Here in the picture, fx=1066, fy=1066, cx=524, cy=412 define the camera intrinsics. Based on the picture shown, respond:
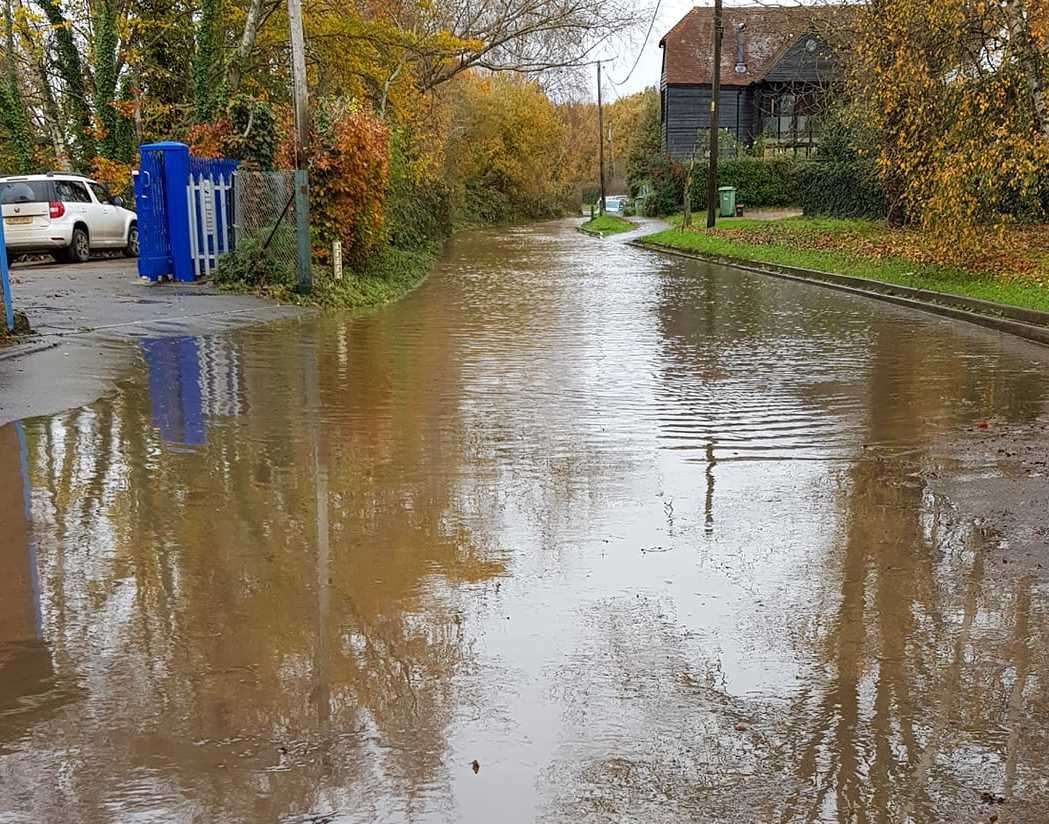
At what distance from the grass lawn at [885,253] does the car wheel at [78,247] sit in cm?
1507

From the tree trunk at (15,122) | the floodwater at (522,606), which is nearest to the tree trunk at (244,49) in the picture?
the tree trunk at (15,122)

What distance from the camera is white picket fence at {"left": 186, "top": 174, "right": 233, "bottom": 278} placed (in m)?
17.1

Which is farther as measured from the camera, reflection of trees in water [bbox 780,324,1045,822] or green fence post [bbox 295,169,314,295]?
green fence post [bbox 295,169,314,295]

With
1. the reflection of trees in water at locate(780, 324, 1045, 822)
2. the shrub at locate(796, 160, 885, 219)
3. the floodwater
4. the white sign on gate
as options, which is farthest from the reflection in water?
the shrub at locate(796, 160, 885, 219)

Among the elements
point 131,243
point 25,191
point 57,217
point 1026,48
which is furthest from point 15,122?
point 1026,48

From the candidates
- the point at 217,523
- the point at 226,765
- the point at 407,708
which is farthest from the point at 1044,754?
the point at 217,523

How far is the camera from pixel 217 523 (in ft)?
19.5

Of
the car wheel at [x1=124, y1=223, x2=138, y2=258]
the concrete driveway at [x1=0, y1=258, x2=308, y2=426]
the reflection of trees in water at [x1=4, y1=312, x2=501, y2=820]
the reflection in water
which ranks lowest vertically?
the reflection of trees in water at [x1=4, y1=312, x2=501, y2=820]

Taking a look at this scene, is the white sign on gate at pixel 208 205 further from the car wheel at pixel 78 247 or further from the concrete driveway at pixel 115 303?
the car wheel at pixel 78 247

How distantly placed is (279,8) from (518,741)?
2548cm

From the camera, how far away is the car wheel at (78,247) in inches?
815

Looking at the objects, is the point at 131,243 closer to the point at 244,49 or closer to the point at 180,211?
the point at 244,49

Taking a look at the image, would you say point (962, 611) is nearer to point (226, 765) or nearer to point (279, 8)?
point (226, 765)

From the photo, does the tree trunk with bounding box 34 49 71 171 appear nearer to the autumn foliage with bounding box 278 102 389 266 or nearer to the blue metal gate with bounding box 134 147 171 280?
the autumn foliage with bounding box 278 102 389 266
